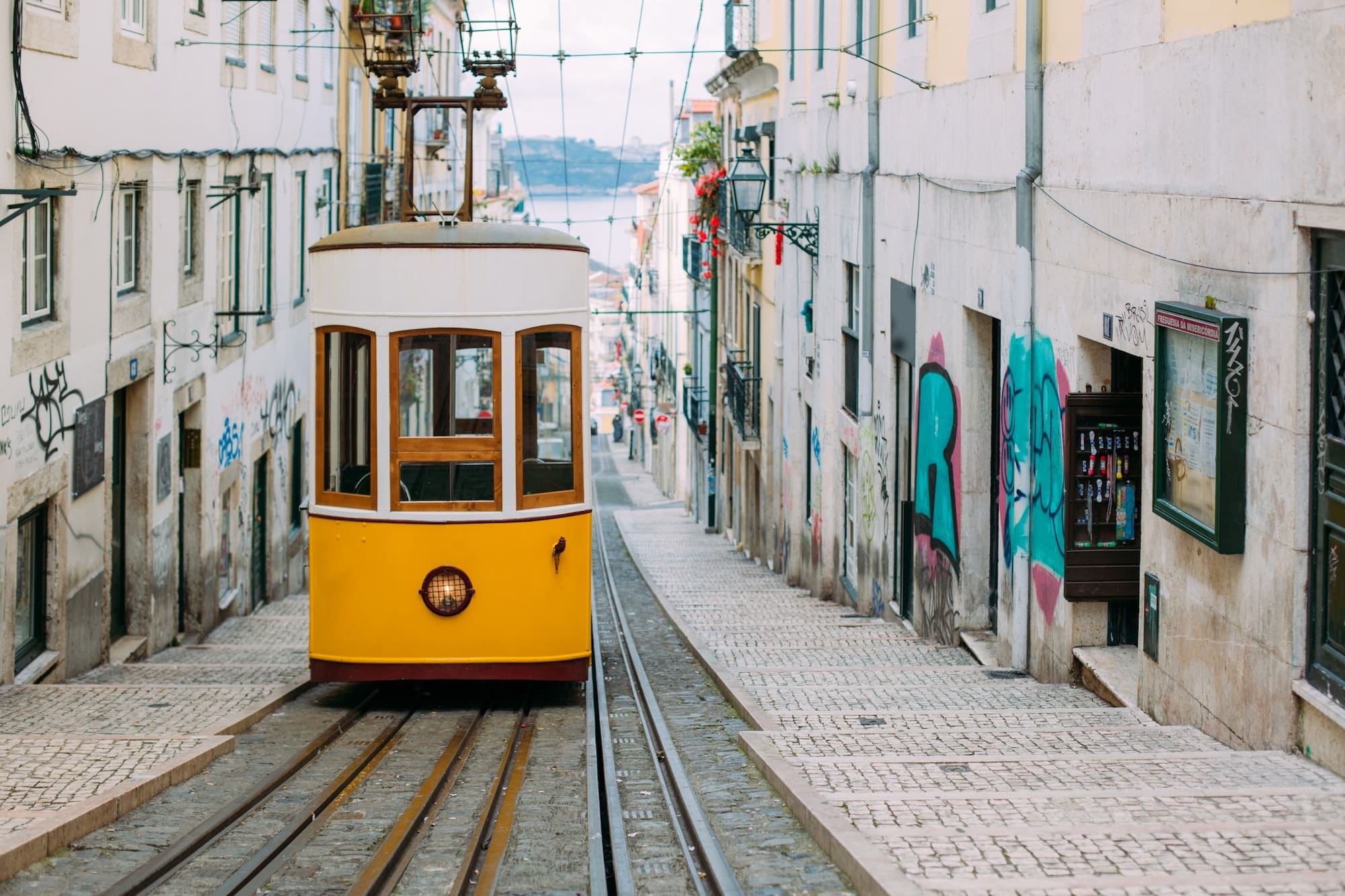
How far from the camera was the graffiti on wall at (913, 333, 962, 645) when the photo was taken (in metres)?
12.2

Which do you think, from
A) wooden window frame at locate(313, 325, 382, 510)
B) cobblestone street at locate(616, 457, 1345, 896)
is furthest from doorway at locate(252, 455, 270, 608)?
cobblestone street at locate(616, 457, 1345, 896)

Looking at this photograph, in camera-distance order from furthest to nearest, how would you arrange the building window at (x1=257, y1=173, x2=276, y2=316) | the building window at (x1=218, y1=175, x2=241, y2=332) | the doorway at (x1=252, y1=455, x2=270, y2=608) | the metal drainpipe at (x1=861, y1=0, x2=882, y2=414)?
the building window at (x1=257, y1=173, x2=276, y2=316) → the doorway at (x1=252, y1=455, x2=270, y2=608) → the building window at (x1=218, y1=175, x2=241, y2=332) → the metal drainpipe at (x1=861, y1=0, x2=882, y2=414)

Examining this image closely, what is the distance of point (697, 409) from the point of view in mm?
35656

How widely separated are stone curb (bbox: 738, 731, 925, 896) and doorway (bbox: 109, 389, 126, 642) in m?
7.15

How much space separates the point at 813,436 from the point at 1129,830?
14.6 m

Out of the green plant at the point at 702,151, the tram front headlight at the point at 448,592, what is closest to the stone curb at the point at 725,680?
the tram front headlight at the point at 448,592

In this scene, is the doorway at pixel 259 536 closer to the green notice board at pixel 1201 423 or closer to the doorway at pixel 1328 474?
the green notice board at pixel 1201 423

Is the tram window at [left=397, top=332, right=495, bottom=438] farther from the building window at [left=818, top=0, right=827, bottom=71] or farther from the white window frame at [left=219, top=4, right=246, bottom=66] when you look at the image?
the building window at [left=818, top=0, right=827, bottom=71]

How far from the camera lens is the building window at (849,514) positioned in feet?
56.5

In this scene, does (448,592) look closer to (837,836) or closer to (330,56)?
(837,836)

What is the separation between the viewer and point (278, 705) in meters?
9.99

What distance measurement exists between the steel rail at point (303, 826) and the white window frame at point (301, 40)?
43.6 ft

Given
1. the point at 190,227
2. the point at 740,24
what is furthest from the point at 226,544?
the point at 740,24

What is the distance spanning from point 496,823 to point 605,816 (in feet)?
1.73
